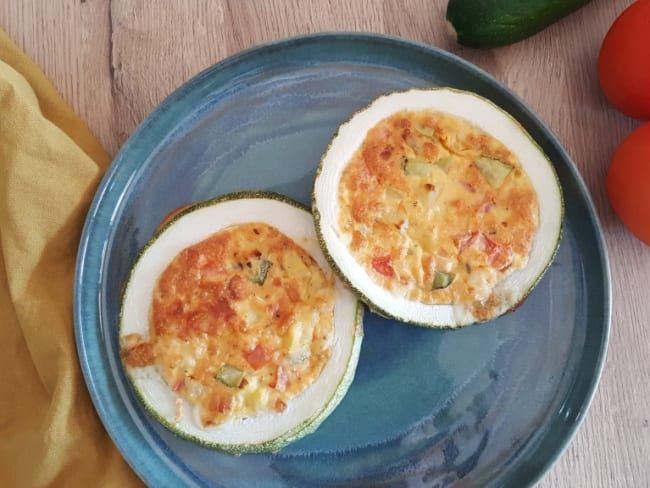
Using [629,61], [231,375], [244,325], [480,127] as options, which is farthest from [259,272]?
[629,61]

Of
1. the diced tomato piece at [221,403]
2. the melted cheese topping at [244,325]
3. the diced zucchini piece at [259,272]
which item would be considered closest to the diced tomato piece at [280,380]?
the melted cheese topping at [244,325]

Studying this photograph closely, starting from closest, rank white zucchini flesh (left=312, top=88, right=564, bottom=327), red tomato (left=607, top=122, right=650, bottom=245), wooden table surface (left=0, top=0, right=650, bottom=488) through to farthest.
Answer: white zucchini flesh (left=312, top=88, right=564, bottom=327) → red tomato (left=607, top=122, right=650, bottom=245) → wooden table surface (left=0, top=0, right=650, bottom=488)

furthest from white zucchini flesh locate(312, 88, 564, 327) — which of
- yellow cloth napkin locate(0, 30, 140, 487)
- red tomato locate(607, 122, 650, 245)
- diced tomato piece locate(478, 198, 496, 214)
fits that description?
yellow cloth napkin locate(0, 30, 140, 487)

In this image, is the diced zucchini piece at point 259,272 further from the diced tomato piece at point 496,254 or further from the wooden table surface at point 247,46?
the wooden table surface at point 247,46

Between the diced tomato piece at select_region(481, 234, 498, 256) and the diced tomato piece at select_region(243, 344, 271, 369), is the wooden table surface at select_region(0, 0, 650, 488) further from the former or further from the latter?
the diced tomato piece at select_region(243, 344, 271, 369)

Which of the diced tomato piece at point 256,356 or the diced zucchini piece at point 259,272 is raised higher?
the diced zucchini piece at point 259,272

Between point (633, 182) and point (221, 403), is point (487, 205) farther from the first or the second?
point (221, 403)
